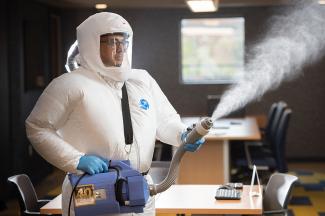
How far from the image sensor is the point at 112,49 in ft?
8.92

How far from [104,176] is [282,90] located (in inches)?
275

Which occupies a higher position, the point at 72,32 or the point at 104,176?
the point at 72,32

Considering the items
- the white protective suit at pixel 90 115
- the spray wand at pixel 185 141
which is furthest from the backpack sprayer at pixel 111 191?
the white protective suit at pixel 90 115

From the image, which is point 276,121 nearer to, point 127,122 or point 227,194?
point 227,194

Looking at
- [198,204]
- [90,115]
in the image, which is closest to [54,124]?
[90,115]

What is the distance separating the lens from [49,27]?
8570 millimetres

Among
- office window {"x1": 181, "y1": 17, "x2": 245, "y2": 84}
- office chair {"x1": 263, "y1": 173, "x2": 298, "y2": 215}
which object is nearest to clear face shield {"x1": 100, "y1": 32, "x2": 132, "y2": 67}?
office chair {"x1": 263, "y1": 173, "x2": 298, "y2": 215}

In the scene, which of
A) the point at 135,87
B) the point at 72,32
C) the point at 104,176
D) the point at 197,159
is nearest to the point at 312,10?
the point at 197,159

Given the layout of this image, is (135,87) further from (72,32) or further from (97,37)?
(72,32)

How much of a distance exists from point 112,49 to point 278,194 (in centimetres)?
154

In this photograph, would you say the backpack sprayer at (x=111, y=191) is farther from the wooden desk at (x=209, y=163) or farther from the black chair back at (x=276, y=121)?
the black chair back at (x=276, y=121)

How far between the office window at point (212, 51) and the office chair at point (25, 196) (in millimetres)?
5689

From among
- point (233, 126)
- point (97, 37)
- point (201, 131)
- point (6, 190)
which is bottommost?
point (6, 190)

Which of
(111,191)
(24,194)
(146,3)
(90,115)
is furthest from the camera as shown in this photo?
(146,3)
